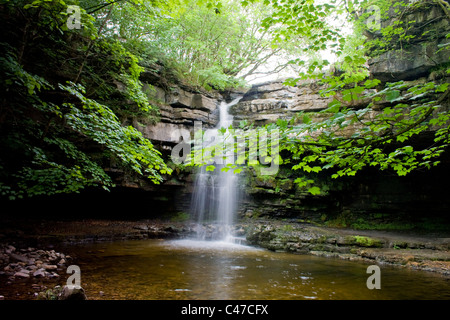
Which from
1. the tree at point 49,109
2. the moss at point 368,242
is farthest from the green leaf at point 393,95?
the moss at point 368,242

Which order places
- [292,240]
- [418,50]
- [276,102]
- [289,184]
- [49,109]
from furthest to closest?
[276,102]
[289,184]
[418,50]
[292,240]
[49,109]

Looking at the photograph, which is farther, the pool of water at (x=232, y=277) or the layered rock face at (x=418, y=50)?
the layered rock face at (x=418, y=50)

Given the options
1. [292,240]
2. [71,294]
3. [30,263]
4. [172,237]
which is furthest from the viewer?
[172,237]

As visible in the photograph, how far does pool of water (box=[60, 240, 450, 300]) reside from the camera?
429 cm

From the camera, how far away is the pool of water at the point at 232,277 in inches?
169

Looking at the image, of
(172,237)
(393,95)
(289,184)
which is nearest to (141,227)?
(172,237)

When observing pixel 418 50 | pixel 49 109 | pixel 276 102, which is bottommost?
pixel 49 109

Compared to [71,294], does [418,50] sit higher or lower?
higher

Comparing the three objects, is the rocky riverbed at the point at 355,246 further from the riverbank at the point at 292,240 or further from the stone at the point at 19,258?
the stone at the point at 19,258

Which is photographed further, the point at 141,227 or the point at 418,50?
the point at 141,227

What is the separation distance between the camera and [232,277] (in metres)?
5.38

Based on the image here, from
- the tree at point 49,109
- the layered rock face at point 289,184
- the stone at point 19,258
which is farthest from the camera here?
the layered rock face at point 289,184

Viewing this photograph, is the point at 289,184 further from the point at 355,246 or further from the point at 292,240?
the point at 355,246
